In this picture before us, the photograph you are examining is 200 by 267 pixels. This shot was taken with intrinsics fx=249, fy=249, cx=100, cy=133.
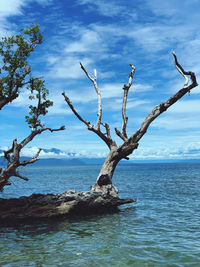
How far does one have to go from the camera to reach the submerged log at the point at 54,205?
18031 mm

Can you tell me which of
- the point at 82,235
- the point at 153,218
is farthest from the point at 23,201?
the point at 153,218

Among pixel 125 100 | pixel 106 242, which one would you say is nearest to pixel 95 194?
pixel 106 242

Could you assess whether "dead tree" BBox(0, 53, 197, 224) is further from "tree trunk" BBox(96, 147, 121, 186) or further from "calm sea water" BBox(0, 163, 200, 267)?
"calm sea water" BBox(0, 163, 200, 267)

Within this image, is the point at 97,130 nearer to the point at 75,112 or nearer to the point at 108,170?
the point at 75,112

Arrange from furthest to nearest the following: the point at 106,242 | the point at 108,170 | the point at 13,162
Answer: the point at 108,170
the point at 13,162
the point at 106,242

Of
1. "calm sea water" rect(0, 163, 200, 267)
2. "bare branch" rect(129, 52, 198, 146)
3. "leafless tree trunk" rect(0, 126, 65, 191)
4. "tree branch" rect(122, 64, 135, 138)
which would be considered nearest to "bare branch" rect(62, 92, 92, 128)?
"tree branch" rect(122, 64, 135, 138)

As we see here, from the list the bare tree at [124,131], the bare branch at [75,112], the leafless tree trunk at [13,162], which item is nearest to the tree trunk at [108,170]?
the bare tree at [124,131]

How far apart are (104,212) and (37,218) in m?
5.73

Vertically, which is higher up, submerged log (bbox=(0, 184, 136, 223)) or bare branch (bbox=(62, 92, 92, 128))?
bare branch (bbox=(62, 92, 92, 128))

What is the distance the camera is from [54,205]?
61.9 ft

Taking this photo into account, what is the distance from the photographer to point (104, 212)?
21062mm

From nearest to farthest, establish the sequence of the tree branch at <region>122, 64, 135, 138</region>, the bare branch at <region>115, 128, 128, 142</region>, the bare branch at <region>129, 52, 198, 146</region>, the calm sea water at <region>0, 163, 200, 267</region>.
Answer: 1. the calm sea water at <region>0, 163, 200, 267</region>
2. the bare branch at <region>129, 52, 198, 146</region>
3. the bare branch at <region>115, 128, 128, 142</region>
4. the tree branch at <region>122, 64, 135, 138</region>

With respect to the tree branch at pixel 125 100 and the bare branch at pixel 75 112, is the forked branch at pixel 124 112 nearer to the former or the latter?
the tree branch at pixel 125 100

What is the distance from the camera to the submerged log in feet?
59.2
